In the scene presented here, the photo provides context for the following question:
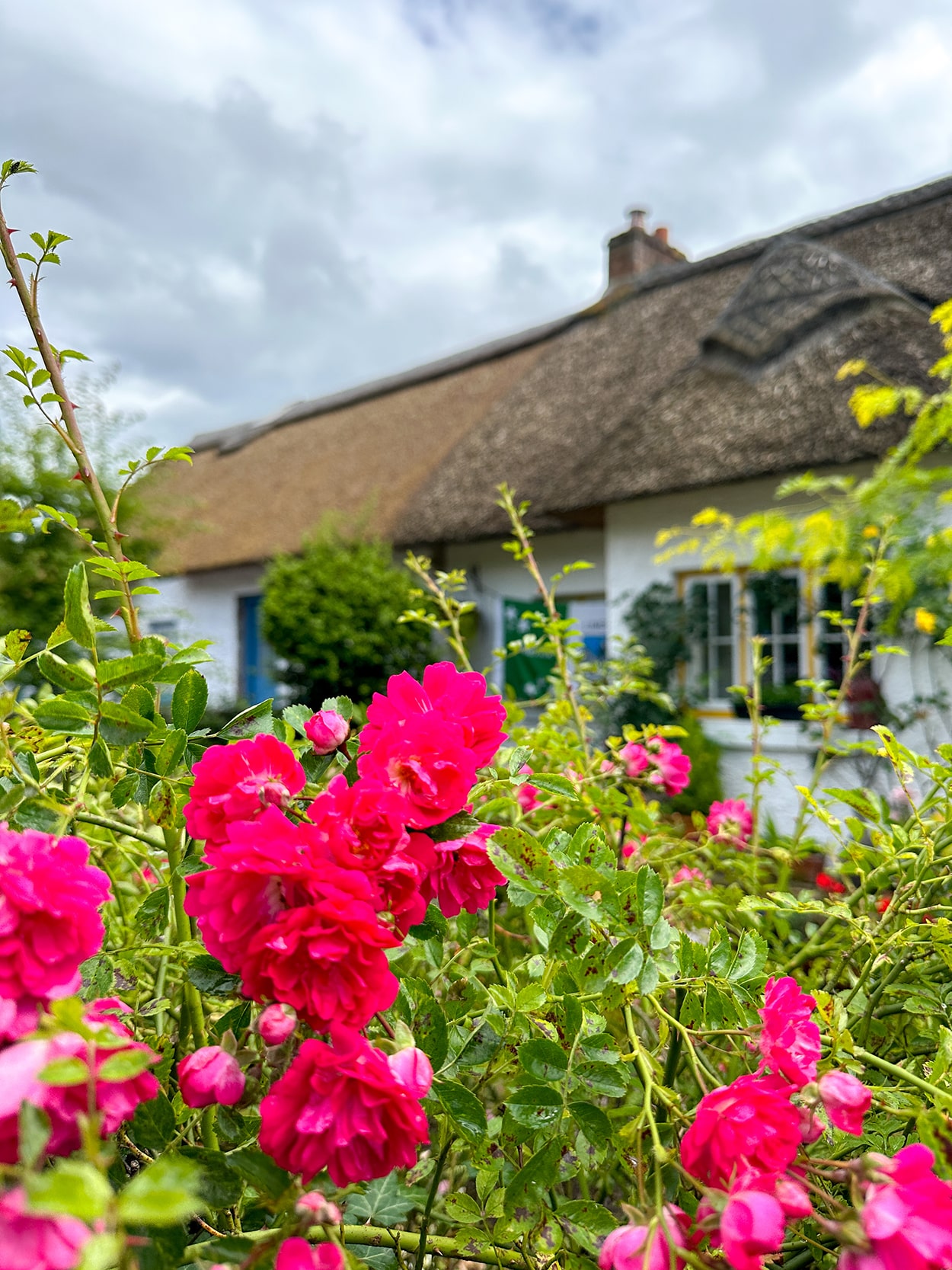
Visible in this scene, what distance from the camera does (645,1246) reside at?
0.39 meters

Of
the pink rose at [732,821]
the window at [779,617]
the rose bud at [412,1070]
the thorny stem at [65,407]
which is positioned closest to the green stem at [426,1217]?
the rose bud at [412,1070]

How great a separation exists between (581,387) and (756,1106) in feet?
29.2

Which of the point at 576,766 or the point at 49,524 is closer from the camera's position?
the point at 49,524

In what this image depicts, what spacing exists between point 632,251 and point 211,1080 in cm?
1074

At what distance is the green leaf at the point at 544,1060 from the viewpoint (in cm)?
52

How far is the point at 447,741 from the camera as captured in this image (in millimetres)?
509

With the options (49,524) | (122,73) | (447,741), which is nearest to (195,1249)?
(447,741)

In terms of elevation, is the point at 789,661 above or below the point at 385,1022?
below

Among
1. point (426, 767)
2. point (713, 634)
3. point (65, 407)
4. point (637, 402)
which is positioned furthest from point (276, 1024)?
point (637, 402)

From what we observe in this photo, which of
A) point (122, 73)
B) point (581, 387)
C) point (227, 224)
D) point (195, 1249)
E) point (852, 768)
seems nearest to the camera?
point (195, 1249)

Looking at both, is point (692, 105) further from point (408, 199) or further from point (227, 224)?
point (408, 199)

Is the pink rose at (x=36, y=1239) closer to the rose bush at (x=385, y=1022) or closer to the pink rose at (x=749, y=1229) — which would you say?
the rose bush at (x=385, y=1022)

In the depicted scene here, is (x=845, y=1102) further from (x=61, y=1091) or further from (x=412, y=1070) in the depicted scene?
(x=61, y=1091)

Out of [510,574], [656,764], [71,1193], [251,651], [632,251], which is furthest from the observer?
[251,651]
